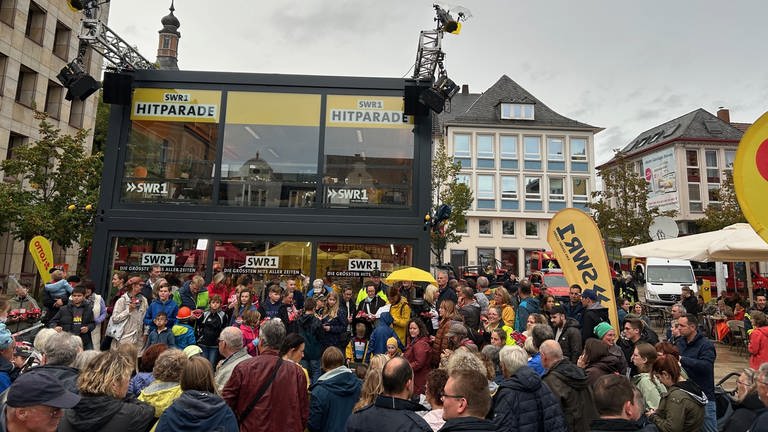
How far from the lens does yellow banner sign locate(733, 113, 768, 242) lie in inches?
223

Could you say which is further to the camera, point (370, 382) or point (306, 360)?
point (306, 360)

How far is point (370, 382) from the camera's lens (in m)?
3.73

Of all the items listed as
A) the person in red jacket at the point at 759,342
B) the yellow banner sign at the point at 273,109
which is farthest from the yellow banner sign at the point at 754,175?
the yellow banner sign at the point at 273,109

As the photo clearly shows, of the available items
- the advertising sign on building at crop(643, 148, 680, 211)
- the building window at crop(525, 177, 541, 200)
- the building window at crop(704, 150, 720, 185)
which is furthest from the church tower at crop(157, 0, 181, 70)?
the building window at crop(704, 150, 720, 185)

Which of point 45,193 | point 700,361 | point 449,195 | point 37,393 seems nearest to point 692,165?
point 449,195

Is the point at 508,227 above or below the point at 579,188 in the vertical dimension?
below

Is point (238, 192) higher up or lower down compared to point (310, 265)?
higher up

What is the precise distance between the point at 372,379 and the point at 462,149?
40064 millimetres

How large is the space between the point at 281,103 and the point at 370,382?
9417 millimetres

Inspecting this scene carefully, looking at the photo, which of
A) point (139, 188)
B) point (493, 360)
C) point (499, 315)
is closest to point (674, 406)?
point (493, 360)

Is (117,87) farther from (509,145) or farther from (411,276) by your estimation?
(509,145)

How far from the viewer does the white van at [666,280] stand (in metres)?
20.3

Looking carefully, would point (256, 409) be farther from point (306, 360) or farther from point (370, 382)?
point (306, 360)

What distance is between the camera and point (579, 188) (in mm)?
41594
